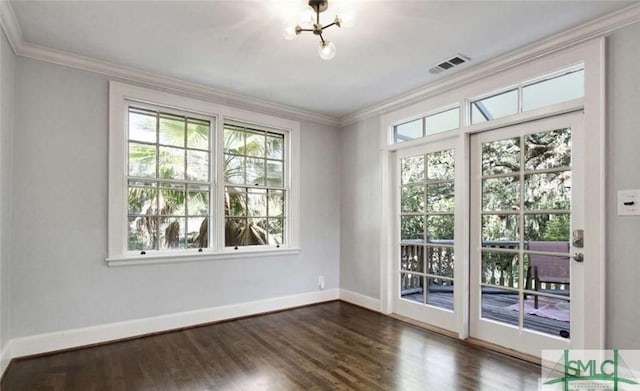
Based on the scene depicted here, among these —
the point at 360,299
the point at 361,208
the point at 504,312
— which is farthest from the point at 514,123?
the point at 360,299

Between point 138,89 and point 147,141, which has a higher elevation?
point 138,89

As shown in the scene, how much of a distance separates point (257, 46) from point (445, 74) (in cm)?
189

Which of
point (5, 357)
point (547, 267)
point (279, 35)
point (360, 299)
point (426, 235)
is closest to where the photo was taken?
point (5, 357)

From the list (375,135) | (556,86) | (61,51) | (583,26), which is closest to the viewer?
(583,26)

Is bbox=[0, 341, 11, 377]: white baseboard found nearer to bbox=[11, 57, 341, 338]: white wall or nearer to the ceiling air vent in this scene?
bbox=[11, 57, 341, 338]: white wall

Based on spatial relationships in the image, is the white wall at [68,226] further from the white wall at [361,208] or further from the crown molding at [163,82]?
the white wall at [361,208]

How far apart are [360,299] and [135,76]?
147 inches

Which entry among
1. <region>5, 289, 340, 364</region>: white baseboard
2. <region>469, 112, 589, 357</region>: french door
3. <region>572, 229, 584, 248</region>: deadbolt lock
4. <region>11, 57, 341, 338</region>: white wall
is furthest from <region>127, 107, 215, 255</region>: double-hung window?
<region>572, 229, 584, 248</region>: deadbolt lock

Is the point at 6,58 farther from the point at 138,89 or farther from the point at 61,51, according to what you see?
the point at 138,89

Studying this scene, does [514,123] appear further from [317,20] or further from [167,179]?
[167,179]

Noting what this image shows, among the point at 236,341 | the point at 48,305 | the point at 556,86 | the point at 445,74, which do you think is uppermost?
the point at 445,74

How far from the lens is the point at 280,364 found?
2.77 m

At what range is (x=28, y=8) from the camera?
238 centimetres

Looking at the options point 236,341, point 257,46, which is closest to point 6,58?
point 257,46
